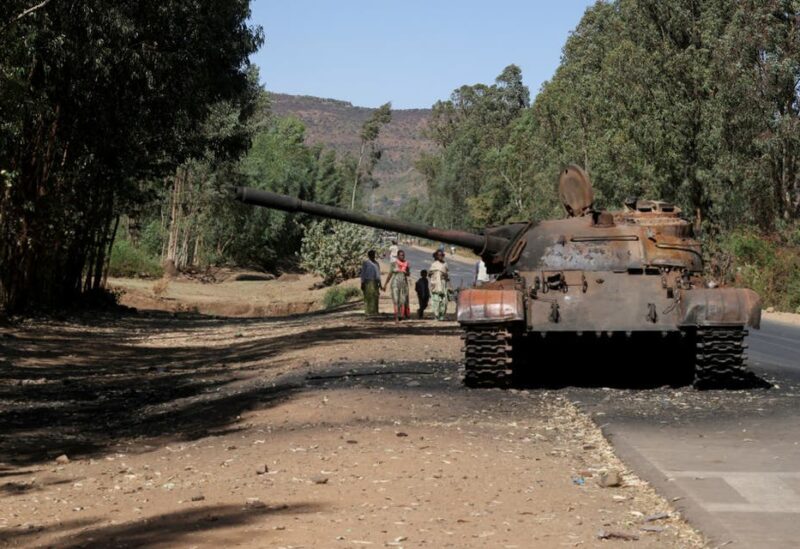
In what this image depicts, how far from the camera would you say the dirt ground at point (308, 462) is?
725 cm

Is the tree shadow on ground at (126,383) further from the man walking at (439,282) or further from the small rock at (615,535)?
the small rock at (615,535)

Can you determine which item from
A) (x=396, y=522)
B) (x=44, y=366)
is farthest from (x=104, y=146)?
(x=396, y=522)

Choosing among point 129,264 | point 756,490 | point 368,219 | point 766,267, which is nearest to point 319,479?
point 756,490

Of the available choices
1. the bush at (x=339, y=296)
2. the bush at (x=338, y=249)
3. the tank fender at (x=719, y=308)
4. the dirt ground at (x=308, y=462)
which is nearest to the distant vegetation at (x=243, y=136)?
the bush at (x=338, y=249)

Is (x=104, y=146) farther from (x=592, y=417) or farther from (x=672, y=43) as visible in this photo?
(x=672, y=43)

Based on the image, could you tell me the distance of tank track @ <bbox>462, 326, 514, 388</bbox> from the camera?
13.9m

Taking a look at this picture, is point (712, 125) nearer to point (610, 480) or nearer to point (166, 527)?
point (610, 480)

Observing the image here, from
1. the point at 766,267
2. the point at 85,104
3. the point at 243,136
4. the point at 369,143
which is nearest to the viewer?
the point at 85,104

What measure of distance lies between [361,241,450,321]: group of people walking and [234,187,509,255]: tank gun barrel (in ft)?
26.3

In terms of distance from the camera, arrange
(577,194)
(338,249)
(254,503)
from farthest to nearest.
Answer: (338,249)
(577,194)
(254,503)

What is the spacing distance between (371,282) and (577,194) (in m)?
12.1

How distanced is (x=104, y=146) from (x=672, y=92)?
27.8m

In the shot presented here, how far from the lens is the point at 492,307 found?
1372 centimetres

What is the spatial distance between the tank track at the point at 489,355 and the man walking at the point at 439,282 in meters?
10.8
